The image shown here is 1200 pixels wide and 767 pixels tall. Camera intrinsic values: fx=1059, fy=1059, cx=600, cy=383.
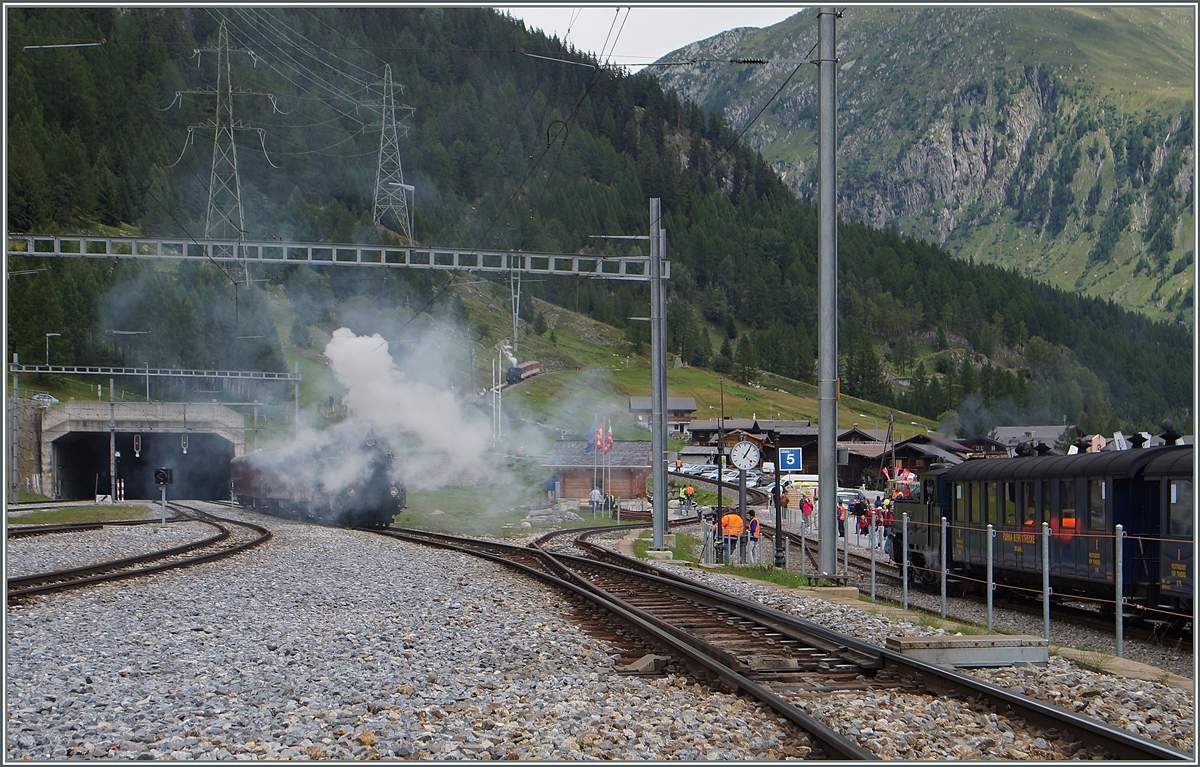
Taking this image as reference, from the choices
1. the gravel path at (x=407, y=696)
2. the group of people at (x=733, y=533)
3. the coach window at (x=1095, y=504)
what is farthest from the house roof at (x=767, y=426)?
the gravel path at (x=407, y=696)

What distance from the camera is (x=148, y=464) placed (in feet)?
235

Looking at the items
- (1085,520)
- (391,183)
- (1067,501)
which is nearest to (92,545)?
(1067,501)

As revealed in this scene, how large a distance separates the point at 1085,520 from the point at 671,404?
108 metres

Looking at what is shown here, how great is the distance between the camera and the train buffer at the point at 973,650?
30.7 feet

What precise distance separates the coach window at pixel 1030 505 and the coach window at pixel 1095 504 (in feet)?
5.50

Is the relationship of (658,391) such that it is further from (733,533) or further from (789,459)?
(789,459)

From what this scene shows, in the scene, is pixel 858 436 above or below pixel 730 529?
above

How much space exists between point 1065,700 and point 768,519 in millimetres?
43728

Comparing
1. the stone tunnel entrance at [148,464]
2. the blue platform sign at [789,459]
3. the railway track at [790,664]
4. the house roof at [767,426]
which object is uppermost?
the blue platform sign at [789,459]

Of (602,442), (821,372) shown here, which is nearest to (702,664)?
(821,372)

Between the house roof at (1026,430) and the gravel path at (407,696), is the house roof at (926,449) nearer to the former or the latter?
the house roof at (1026,430)

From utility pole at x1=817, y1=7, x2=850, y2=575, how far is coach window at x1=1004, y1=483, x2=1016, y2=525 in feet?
12.7

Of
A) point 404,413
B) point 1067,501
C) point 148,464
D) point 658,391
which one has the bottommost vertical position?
point 148,464

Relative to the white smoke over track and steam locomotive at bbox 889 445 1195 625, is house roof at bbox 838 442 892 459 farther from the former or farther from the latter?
steam locomotive at bbox 889 445 1195 625
